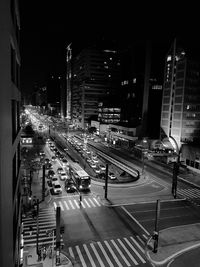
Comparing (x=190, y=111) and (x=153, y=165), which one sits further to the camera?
(x=190, y=111)

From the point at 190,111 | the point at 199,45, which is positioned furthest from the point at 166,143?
the point at 199,45

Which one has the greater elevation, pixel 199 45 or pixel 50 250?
pixel 199 45

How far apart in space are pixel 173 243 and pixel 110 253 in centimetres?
840

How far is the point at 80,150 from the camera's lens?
289 feet

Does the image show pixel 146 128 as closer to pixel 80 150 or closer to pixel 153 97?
pixel 153 97

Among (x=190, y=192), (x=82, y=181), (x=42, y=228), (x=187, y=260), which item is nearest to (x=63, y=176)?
(x=82, y=181)

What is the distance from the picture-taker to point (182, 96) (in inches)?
3191

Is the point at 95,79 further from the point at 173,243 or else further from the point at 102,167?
the point at 173,243

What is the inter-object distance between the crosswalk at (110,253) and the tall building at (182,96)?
61.7m

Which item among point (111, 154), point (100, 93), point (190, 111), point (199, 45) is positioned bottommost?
point (111, 154)

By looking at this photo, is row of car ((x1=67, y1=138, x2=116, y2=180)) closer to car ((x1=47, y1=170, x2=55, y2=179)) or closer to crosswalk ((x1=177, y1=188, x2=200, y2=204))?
car ((x1=47, y1=170, x2=55, y2=179))

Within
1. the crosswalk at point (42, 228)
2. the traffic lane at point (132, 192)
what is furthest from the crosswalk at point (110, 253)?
the traffic lane at point (132, 192)

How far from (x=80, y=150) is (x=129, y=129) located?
29077 millimetres

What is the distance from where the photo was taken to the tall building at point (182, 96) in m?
80.3
